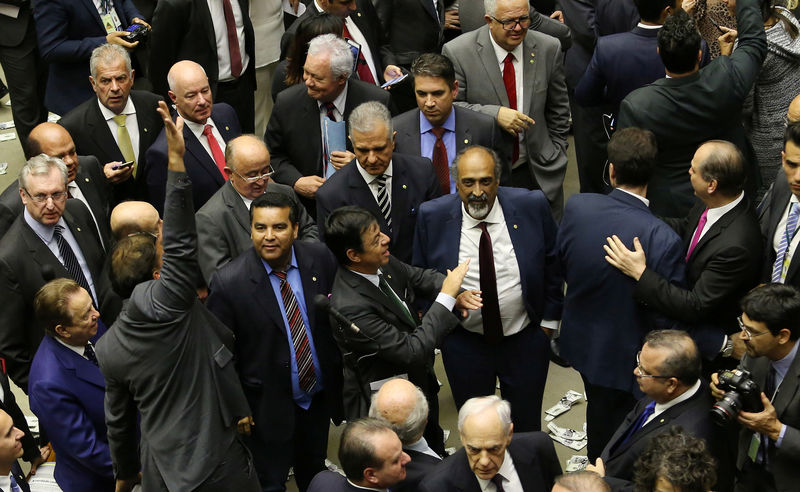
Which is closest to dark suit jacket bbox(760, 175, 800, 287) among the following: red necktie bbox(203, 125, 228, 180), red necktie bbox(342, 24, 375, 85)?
red necktie bbox(342, 24, 375, 85)

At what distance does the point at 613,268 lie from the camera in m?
4.75

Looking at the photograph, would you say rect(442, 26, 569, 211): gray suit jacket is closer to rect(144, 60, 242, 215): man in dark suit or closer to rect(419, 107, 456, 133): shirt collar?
rect(419, 107, 456, 133): shirt collar

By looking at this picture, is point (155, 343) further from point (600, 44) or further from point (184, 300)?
point (600, 44)

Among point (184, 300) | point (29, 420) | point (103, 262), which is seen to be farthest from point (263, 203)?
point (29, 420)

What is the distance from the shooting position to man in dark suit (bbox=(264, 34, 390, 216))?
5895 mm

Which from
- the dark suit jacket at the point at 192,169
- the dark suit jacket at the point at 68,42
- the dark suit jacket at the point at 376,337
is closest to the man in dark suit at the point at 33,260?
the dark suit jacket at the point at 192,169

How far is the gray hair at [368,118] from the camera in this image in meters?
5.34

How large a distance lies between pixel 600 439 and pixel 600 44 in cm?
238

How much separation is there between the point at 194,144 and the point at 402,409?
2.52m

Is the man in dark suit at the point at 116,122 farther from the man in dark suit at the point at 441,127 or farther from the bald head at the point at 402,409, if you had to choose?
the bald head at the point at 402,409

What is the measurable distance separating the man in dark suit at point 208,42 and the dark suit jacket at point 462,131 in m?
1.89

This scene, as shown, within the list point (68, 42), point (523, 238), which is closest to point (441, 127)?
point (523, 238)

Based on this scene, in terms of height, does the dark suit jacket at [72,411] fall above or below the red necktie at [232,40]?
below

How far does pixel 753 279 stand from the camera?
476 centimetres
